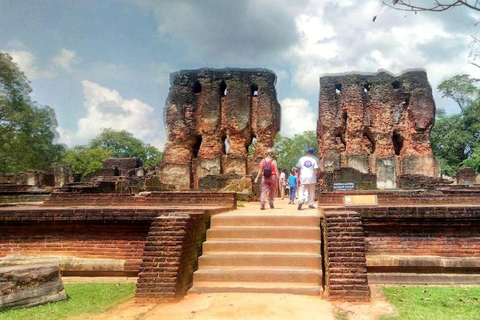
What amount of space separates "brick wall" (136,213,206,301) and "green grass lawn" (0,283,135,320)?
40 centimetres

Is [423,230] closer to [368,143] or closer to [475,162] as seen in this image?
[368,143]

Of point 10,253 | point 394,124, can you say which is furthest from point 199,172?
point 10,253

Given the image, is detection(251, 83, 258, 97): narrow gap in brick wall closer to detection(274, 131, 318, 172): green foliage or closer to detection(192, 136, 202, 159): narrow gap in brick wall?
detection(192, 136, 202, 159): narrow gap in brick wall

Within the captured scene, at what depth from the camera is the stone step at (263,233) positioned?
5883 millimetres

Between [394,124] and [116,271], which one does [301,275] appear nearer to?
[116,271]

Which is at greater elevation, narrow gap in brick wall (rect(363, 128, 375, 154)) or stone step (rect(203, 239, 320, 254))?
narrow gap in brick wall (rect(363, 128, 375, 154))

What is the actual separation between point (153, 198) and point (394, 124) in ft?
63.3

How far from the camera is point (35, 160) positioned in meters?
29.1

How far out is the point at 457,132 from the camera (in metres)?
37.5

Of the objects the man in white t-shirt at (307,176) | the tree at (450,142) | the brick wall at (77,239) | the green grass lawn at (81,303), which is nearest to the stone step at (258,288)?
the green grass lawn at (81,303)

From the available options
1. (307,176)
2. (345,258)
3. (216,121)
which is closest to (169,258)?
(345,258)

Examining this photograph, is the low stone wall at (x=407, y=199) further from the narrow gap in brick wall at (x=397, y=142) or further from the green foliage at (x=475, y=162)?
the green foliage at (x=475, y=162)

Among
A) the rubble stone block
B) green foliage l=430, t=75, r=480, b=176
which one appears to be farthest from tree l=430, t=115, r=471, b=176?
the rubble stone block

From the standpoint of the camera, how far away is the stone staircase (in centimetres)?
510
